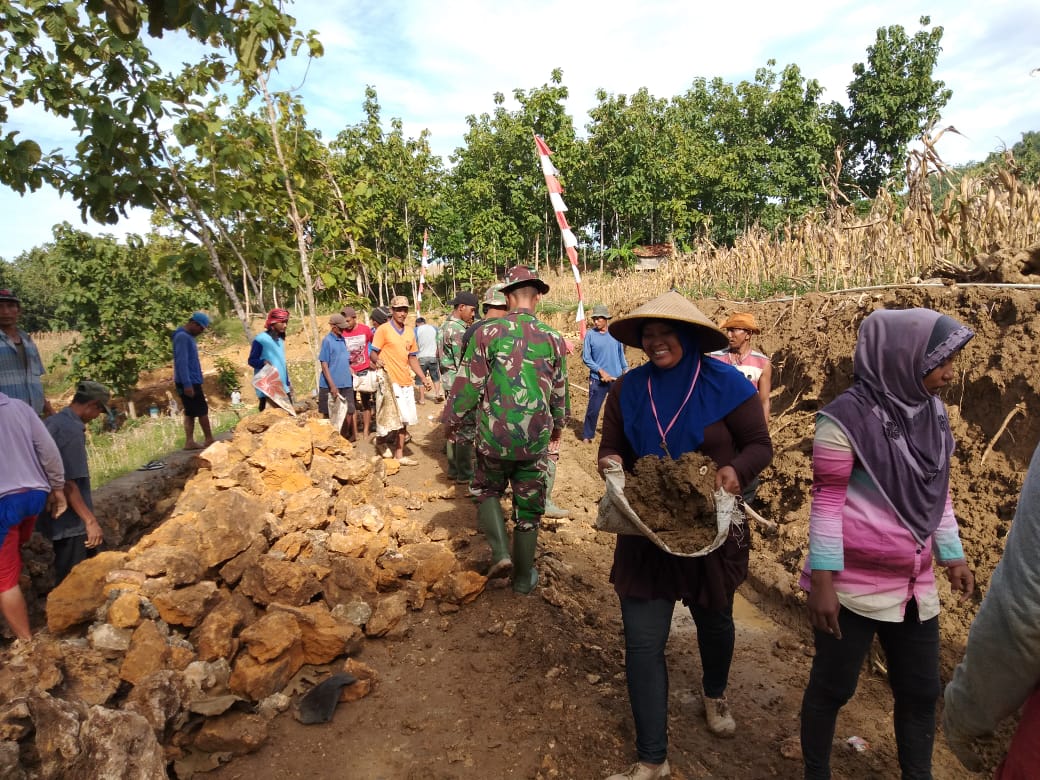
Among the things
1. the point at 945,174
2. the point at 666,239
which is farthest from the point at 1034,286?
the point at 666,239

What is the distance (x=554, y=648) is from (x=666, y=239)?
29.0 m

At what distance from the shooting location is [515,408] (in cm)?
370

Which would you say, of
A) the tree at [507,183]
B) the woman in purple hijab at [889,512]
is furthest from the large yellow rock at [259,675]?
the tree at [507,183]

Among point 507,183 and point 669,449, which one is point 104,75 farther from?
point 507,183

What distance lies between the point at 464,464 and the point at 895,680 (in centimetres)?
473

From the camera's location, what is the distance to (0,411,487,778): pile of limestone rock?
209 cm

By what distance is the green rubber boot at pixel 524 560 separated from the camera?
3.82 m

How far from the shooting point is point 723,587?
2.34m

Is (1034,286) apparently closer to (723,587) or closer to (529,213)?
(723,587)

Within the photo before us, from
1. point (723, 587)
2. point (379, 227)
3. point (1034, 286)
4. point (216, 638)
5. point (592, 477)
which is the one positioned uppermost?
point (379, 227)

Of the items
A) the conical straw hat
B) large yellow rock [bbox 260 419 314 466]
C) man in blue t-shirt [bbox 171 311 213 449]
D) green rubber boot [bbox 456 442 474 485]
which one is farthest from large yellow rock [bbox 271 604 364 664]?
man in blue t-shirt [bbox 171 311 213 449]

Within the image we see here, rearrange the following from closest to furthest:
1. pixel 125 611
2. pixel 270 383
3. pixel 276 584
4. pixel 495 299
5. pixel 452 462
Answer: pixel 125 611
pixel 276 584
pixel 495 299
pixel 452 462
pixel 270 383

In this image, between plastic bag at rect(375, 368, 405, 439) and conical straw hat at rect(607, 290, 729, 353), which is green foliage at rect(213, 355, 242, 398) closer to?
plastic bag at rect(375, 368, 405, 439)

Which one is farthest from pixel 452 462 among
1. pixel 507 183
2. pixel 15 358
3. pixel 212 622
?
pixel 507 183
